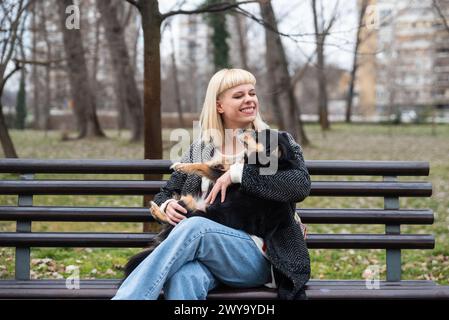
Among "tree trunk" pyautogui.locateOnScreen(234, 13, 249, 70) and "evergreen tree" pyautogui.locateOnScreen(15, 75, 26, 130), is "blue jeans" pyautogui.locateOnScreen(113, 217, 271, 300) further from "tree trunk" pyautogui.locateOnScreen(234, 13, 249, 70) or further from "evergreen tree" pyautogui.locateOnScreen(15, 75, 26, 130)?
"evergreen tree" pyautogui.locateOnScreen(15, 75, 26, 130)

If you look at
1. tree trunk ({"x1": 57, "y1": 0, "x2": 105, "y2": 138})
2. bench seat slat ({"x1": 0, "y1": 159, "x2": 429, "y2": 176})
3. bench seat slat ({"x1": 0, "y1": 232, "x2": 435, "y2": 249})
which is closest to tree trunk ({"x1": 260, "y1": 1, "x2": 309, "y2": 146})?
tree trunk ({"x1": 57, "y1": 0, "x2": 105, "y2": 138})

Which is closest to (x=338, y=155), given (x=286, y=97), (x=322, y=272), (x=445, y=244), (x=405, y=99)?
(x=286, y=97)

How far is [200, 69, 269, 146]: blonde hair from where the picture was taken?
3.52 meters

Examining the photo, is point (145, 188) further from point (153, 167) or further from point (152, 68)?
point (152, 68)

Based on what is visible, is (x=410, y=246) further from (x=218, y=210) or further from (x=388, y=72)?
(x=388, y=72)

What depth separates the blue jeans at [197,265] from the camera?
3.04m

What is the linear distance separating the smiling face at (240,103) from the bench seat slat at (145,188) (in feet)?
1.82

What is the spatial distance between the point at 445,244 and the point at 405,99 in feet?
238

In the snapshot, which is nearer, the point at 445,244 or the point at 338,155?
the point at 445,244

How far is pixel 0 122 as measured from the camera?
1417 centimetres

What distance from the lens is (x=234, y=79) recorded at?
3.51 m

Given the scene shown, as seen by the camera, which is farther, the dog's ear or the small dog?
the dog's ear

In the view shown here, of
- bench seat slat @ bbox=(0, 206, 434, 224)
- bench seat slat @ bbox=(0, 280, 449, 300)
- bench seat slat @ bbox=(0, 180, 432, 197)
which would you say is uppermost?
bench seat slat @ bbox=(0, 180, 432, 197)

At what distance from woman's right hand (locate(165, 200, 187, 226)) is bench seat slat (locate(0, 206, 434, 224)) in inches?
13.1
